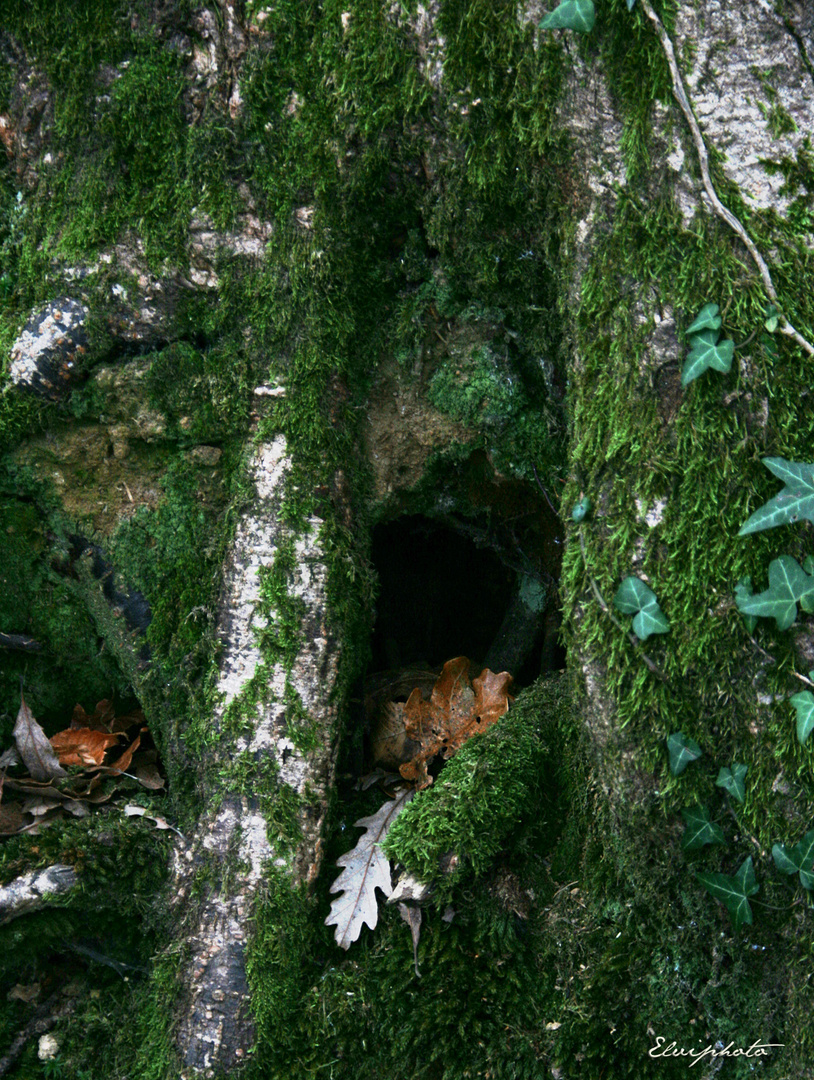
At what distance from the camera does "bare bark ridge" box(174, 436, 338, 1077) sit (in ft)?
7.55

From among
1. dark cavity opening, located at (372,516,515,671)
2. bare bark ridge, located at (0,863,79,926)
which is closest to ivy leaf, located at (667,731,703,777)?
dark cavity opening, located at (372,516,515,671)

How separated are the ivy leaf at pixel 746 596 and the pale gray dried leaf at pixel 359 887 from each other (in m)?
1.36

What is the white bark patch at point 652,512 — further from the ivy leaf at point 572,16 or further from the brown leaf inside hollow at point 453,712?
the ivy leaf at point 572,16

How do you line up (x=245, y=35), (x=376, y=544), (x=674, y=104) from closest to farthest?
(x=674, y=104) < (x=245, y=35) < (x=376, y=544)

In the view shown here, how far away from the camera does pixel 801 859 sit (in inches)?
77.4

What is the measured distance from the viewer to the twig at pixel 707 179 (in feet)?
6.36

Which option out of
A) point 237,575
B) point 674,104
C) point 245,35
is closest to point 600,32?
point 674,104

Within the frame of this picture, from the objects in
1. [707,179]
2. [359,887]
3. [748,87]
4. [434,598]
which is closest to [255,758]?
[359,887]

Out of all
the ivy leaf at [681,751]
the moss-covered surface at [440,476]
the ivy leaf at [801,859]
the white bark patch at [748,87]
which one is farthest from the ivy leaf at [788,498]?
the ivy leaf at [801,859]

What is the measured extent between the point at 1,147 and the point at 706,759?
3163 millimetres

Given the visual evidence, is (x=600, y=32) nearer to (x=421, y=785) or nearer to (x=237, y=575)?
(x=237, y=575)

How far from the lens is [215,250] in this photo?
2.51 meters

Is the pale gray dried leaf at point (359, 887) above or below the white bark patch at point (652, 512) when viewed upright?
below

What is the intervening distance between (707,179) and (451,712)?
6.91 feet
